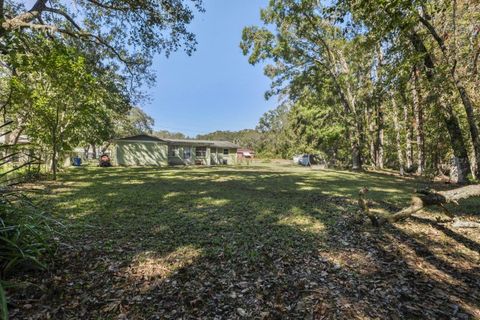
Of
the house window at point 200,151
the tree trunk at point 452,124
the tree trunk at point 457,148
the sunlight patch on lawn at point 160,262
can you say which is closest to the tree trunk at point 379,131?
the tree trunk at point 457,148

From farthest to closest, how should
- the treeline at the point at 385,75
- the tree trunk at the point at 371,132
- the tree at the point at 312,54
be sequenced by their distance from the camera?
the tree trunk at the point at 371,132, the tree at the point at 312,54, the treeline at the point at 385,75

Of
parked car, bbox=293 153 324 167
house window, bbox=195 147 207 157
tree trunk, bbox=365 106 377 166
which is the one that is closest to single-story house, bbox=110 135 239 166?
house window, bbox=195 147 207 157

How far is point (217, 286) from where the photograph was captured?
106 inches

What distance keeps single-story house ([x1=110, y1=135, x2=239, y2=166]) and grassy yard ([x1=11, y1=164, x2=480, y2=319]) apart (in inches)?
764

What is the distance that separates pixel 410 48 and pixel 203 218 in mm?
9889

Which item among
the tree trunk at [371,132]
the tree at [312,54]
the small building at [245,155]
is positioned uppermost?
the tree at [312,54]

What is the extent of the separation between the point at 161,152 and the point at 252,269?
918 inches

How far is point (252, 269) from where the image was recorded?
3059 mm

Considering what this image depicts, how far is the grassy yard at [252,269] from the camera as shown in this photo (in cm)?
233

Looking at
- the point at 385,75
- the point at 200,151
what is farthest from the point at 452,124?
the point at 200,151

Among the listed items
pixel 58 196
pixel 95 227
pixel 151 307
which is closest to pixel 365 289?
pixel 151 307

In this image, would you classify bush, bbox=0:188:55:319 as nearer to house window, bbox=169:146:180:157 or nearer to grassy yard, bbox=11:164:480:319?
grassy yard, bbox=11:164:480:319

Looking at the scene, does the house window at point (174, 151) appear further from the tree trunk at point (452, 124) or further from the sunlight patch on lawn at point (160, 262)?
the sunlight patch on lawn at point (160, 262)

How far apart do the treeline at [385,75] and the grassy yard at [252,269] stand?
4536mm
